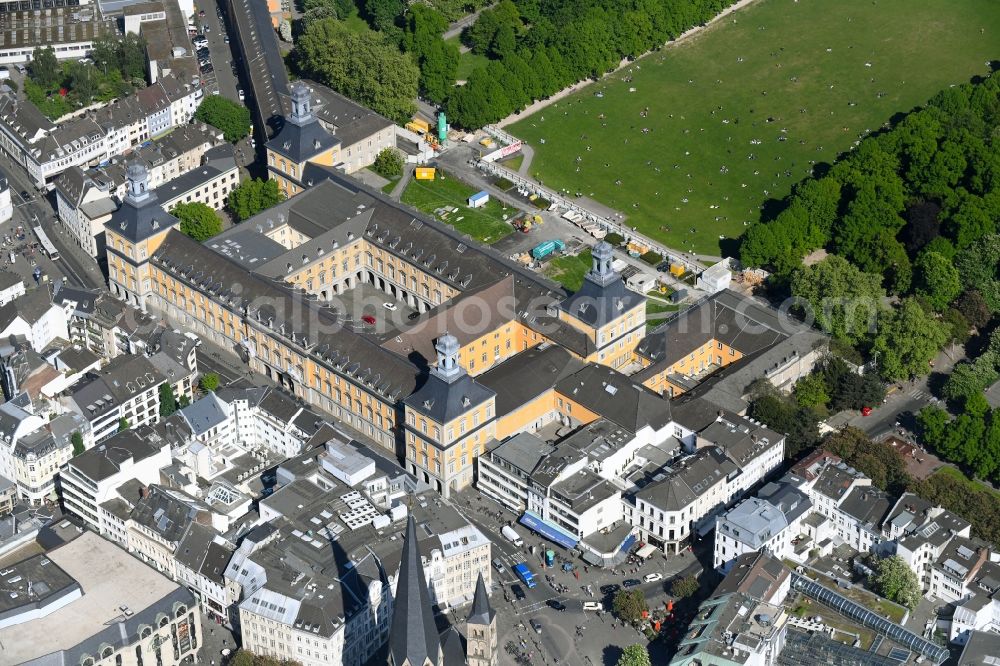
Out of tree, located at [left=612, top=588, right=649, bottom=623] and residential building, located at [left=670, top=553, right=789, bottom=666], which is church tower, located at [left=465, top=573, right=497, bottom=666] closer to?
tree, located at [left=612, top=588, right=649, bottom=623]

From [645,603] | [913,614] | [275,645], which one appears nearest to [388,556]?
[275,645]

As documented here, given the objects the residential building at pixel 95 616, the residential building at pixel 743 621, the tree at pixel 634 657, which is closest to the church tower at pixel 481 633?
the tree at pixel 634 657

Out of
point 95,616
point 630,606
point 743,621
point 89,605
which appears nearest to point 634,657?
point 630,606

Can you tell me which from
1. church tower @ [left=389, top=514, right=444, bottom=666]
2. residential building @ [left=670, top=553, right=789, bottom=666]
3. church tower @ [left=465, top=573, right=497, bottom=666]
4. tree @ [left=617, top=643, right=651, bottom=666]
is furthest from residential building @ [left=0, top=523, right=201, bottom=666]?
residential building @ [left=670, top=553, right=789, bottom=666]

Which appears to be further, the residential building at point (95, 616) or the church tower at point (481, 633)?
the residential building at point (95, 616)

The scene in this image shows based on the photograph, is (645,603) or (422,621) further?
(645,603)

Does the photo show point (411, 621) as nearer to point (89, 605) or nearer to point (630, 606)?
point (630, 606)

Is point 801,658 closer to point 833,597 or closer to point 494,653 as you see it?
point 833,597

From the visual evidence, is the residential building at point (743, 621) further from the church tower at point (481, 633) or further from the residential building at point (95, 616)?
the residential building at point (95, 616)
